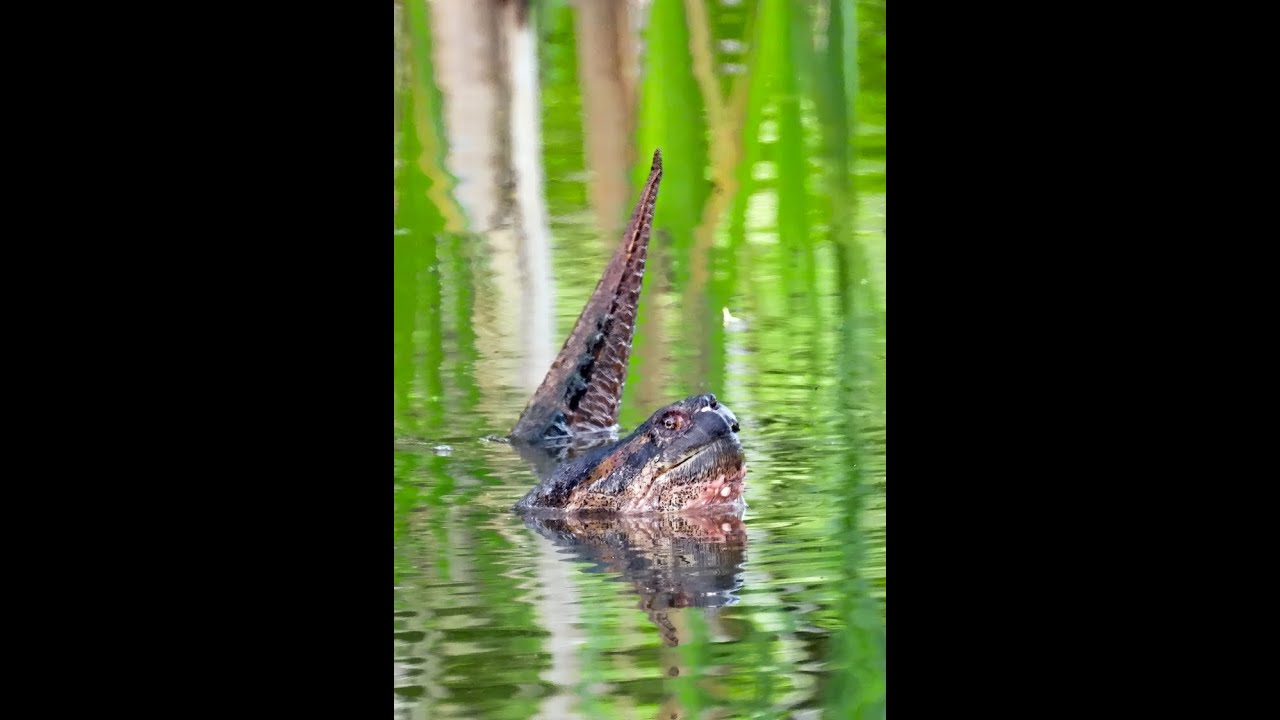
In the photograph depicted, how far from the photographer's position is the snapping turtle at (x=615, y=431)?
480 cm

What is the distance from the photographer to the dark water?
4.78 meters

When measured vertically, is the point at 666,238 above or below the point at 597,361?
above

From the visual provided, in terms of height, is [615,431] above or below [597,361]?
below

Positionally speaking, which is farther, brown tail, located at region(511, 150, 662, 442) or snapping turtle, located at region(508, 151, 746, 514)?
brown tail, located at region(511, 150, 662, 442)

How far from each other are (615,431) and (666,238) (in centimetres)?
60

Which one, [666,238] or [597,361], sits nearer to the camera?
[666,238]

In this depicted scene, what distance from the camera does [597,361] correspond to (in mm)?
5258

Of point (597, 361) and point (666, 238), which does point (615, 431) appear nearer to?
point (597, 361)

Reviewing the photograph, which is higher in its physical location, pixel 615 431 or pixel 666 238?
pixel 666 238

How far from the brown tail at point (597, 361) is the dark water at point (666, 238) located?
0.05m

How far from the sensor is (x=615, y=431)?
5305mm

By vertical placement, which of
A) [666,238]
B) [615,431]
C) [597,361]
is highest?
[666,238]

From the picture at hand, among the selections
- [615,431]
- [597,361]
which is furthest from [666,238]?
[615,431]

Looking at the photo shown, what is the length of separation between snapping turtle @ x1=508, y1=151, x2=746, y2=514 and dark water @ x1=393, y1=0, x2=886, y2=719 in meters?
0.05
